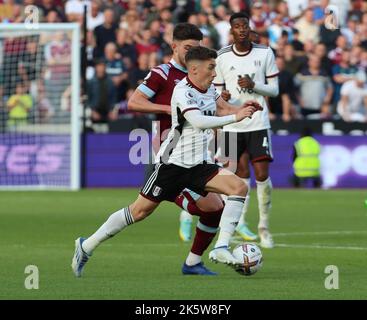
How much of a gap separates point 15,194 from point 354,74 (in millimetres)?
8028

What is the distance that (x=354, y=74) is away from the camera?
26.7 m

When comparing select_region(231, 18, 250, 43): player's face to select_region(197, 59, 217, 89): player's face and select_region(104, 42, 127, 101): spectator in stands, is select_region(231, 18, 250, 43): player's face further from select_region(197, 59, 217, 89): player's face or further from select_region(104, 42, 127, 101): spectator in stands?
select_region(104, 42, 127, 101): spectator in stands

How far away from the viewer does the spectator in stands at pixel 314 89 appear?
1024 inches

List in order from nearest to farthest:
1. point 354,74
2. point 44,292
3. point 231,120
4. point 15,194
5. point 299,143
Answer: point 44,292 → point 231,120 → point 15,194 → point 299,143 → point 354,74

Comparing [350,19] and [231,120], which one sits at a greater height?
[350,19]

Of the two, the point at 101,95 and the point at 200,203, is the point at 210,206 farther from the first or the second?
the point at 101,95

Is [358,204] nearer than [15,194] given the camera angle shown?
Yes

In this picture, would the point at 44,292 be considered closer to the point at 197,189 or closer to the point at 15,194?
the point at 197,189

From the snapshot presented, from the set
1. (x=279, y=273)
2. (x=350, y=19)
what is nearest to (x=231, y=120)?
(x=279, y=273)

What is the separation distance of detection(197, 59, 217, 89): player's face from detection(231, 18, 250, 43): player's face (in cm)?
305

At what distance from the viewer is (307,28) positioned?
27781mm

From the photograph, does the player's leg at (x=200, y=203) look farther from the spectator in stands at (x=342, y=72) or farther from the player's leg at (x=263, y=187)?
the spectator in stands at (x=342, y=72)

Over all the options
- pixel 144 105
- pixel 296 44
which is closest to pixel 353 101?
pixel 296 44
